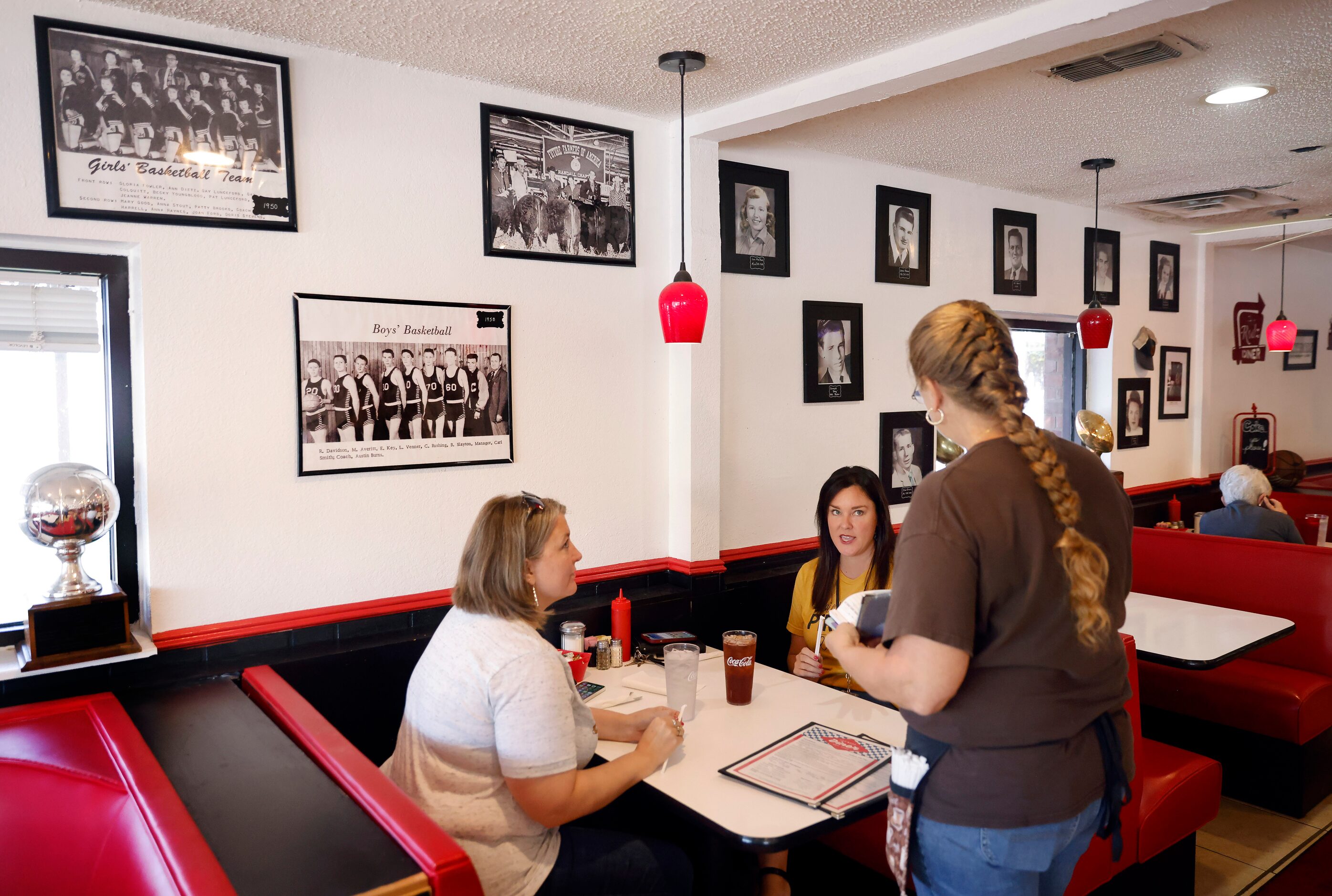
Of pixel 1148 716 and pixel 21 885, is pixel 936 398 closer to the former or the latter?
pixel 21 885

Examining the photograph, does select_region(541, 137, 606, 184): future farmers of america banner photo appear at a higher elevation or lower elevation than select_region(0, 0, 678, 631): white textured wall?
higher

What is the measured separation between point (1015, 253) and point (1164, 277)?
1732 mm

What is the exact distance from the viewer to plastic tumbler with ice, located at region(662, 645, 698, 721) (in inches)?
86.8

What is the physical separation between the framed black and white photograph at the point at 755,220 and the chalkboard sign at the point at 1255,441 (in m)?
4.53

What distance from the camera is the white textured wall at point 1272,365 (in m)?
6.29

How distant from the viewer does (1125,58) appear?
275 cm

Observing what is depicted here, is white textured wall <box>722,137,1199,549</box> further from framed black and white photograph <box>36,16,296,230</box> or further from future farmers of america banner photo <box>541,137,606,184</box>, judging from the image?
framed black and white photograph <box>36,16,296,230</box>

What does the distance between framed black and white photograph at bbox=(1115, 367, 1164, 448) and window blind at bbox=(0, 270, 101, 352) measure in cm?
541

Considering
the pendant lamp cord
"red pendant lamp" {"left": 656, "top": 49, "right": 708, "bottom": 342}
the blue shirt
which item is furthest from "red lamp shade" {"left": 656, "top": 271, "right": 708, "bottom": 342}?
the blue shirt

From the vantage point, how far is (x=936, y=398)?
1.51 metres

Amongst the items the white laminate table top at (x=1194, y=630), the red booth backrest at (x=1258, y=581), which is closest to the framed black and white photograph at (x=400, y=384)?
the white laminate table top at (x=1194, y=630)

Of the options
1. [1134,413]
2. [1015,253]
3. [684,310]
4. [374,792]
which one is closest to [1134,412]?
[1134,413]

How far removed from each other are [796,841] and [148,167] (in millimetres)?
2309

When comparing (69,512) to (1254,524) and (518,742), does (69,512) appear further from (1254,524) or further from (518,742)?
(1254,524)
